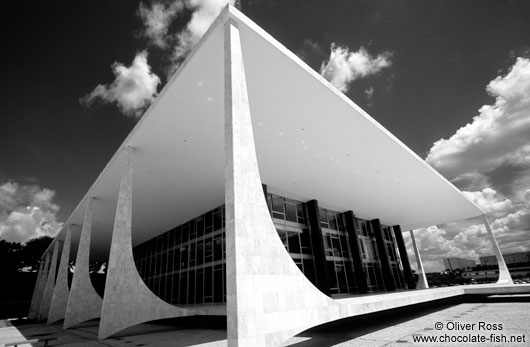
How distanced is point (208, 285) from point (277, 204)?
8348mm

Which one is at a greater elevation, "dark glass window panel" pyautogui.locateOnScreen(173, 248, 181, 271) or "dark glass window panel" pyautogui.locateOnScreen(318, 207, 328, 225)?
"dark glass window panel" pyautogui.locateOnScreen(318, 207, 328, 225)

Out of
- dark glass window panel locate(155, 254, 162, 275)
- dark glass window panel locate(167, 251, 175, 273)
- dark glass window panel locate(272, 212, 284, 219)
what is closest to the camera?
dark glass window panel locate(272, 212, 284, 219)

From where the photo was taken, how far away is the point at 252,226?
249 inches

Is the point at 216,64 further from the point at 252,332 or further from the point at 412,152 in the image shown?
the point at 412,152

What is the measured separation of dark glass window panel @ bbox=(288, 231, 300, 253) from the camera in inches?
772

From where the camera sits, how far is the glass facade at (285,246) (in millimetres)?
20062

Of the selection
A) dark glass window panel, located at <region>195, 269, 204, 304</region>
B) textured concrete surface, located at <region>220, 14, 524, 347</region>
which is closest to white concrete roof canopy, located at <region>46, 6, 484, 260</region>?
textured concrete surface, located at <region>220, 14, 524, 347</region>

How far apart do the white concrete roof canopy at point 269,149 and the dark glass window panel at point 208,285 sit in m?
4.89

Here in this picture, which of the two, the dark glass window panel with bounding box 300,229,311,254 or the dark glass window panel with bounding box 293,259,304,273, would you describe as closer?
the dark glass window panel with bounding box 293,259,304,273

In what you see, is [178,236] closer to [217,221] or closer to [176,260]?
[176,260]

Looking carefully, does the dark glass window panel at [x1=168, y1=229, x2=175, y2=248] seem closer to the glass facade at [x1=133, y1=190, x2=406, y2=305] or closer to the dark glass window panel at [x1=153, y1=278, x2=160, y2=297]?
the glass facade at [x1=133, y1=190, x2=406, y2=305]

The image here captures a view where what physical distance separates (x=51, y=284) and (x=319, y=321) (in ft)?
103

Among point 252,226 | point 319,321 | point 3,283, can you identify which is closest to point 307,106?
point 252,226

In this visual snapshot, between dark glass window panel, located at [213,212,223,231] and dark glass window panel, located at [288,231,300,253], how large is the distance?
17.6 feet
